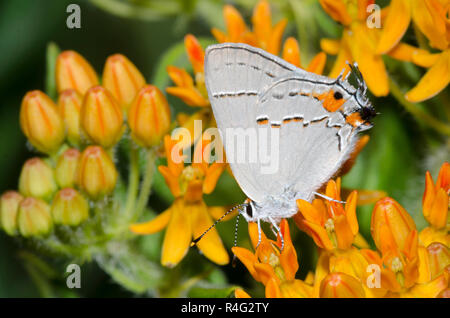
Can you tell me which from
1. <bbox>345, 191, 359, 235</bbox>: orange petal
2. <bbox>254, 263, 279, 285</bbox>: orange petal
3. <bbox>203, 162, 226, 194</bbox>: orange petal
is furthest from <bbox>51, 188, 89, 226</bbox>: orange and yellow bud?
<bbox>345, 191, 359, 235</bbox>: orange petal

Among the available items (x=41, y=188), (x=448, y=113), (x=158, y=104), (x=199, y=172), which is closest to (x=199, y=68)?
(x=158, y=104)

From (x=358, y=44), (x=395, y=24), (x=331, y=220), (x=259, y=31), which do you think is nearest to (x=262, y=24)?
(x=259, y=31)

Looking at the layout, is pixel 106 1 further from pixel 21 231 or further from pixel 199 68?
pixel 21 231

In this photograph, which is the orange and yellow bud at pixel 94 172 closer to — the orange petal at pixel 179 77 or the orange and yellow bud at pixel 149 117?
the orange and yellow bud at pixel 149 117

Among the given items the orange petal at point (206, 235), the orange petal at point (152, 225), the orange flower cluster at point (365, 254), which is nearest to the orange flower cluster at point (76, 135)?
the orange petal at point (152, 225)

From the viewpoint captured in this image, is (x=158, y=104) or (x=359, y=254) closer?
(x=359, y=254)

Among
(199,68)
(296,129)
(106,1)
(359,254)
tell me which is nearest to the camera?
(359,254)
